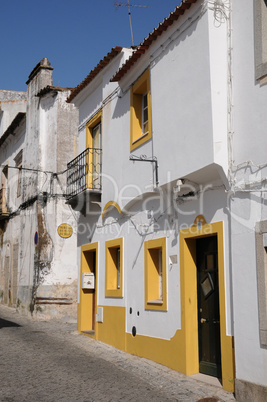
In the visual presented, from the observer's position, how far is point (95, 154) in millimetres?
12664

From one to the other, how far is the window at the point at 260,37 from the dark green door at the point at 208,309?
9.22 feet

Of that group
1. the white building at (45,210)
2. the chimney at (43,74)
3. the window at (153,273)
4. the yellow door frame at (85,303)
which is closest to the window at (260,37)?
the window at (153,273)

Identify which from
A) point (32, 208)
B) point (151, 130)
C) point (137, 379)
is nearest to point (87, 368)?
point (137, 379)

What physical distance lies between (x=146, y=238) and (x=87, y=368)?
2717 mm

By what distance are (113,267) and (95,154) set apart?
3042mm

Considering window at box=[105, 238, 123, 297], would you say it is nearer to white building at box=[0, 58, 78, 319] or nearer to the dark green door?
the dark green door

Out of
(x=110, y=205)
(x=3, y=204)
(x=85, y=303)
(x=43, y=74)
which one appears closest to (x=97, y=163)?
(x=110, y=205)

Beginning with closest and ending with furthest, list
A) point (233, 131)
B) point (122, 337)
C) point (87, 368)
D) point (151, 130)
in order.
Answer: point (233, 131)
point (87, 368)
point (151, 130)
point (122, 337)

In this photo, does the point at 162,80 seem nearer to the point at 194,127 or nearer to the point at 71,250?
the point at 194,127

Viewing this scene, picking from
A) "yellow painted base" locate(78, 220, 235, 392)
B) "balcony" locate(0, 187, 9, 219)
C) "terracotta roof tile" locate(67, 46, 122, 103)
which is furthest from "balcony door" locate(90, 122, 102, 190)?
"balcony" locate(0, 187, 9, 219)

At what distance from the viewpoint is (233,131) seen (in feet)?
23.4

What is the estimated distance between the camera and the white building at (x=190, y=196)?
6.68m

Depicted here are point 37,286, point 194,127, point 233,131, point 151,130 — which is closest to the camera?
point 233,131

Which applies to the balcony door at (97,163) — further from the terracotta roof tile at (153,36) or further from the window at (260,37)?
the window at (260,37)
